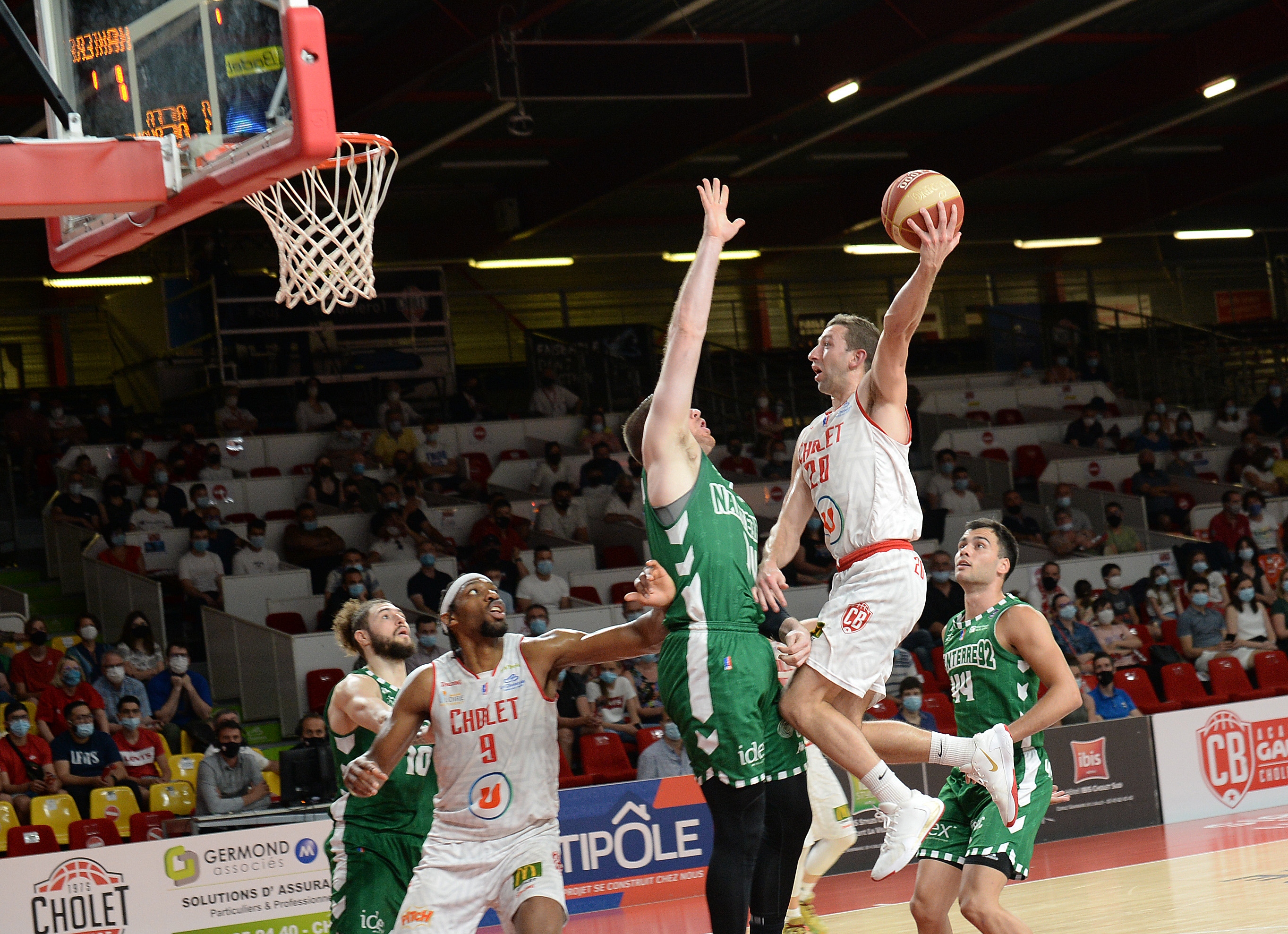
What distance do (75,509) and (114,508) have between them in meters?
0.65

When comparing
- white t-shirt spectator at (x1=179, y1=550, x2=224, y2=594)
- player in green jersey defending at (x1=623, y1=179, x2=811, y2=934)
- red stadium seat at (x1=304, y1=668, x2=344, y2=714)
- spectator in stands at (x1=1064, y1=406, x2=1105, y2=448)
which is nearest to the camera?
player in green jersey defending at (x1=623, y1=179, x2=811, y2=934)

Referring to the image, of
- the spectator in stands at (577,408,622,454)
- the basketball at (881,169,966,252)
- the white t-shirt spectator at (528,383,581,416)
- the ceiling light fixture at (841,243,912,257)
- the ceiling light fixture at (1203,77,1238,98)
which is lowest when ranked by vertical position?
the spectator in stands at (577,408,622,454)

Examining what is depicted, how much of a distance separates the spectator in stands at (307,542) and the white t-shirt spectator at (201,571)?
90 cm

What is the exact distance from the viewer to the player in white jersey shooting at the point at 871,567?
5.45 meters

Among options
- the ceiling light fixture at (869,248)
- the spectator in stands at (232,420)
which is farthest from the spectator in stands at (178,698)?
the ceiling light fixture at (869,248)

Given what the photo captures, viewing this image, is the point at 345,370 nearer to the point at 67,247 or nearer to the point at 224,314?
the point at 224,314

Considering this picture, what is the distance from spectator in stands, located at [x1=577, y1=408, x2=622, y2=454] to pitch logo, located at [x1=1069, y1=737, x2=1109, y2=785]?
785 centimetres

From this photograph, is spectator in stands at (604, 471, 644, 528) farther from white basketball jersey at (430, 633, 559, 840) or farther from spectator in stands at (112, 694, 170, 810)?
white basketball jersey at (430, 633, 559, 840)

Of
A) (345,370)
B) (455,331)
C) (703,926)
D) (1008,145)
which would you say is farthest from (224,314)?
(703,926)

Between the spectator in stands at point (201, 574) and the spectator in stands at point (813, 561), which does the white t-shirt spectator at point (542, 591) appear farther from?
the spectator in stands at point (201, 574)

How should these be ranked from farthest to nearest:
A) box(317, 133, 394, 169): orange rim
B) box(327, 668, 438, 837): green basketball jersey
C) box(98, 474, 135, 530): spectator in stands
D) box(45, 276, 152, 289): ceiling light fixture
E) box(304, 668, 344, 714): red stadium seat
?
box(45, 276, 152, 289): ceiling light fixture
box(98, 474, 135, 530): spectator in stands
box(304, 668, 344, 714): red stadium seat
box(317, 133, 394, 169): orange rim
box(327, 668, 438, 837): green basketball jersey

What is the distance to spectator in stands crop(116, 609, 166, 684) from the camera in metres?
13.1

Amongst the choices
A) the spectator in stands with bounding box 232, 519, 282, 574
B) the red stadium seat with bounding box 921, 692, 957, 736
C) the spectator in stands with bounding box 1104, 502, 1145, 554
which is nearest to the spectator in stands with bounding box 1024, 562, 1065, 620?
the spectator in stands with bounding box 1104, 502, 1145, 554

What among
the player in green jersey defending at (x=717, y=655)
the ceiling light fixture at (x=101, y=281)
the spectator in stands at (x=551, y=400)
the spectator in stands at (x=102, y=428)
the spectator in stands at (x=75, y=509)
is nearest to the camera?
the player in green jersey defending at (x=717, y=655)
